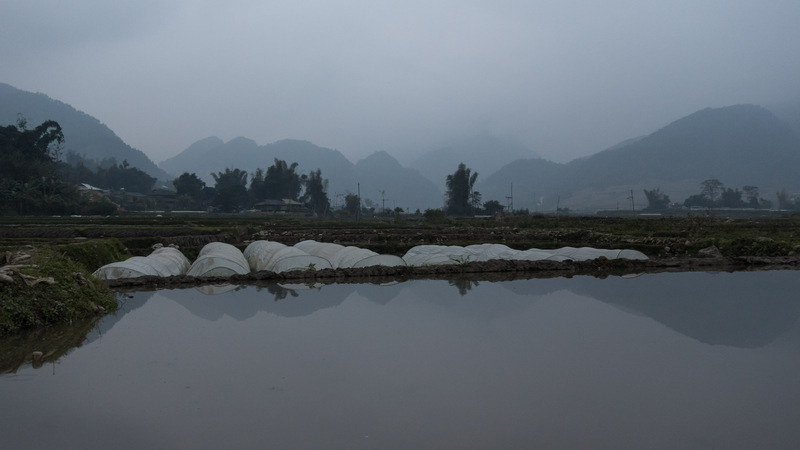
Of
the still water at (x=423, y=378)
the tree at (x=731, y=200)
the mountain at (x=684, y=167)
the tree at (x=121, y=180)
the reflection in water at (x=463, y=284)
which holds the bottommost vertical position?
the still water at (x=423, y=378)

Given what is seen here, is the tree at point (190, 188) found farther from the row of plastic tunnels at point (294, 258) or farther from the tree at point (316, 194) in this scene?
the row of plastic tunnels at point (294, 258)

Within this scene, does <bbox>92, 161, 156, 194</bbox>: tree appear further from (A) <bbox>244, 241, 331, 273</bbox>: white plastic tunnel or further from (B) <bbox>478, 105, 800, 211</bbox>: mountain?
(B) <bbox>478, 105, 800, 211</bbox>: mountain

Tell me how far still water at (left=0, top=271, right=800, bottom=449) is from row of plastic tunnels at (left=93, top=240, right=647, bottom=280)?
295cm

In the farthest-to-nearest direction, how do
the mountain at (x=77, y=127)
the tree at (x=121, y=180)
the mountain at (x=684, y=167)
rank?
the mountain at (x=77, y=127) → the mountain at (x=684, y=167) → the tree at (x=121, y=180)

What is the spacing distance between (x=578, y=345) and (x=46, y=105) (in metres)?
Answer: 228

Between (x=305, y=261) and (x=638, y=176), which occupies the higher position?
A: (x=638, y=176)

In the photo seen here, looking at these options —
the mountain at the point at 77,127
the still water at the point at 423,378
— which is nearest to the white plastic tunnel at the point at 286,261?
the still water at the point at 423,378

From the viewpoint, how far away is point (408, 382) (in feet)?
16.3

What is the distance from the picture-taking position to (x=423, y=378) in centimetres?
508

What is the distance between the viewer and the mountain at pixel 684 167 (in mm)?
145625

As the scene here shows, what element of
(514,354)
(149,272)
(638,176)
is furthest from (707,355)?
(638,176)

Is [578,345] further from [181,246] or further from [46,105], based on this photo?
[46,105]

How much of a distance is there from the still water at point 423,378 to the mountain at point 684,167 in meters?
125

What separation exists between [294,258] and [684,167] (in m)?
172
